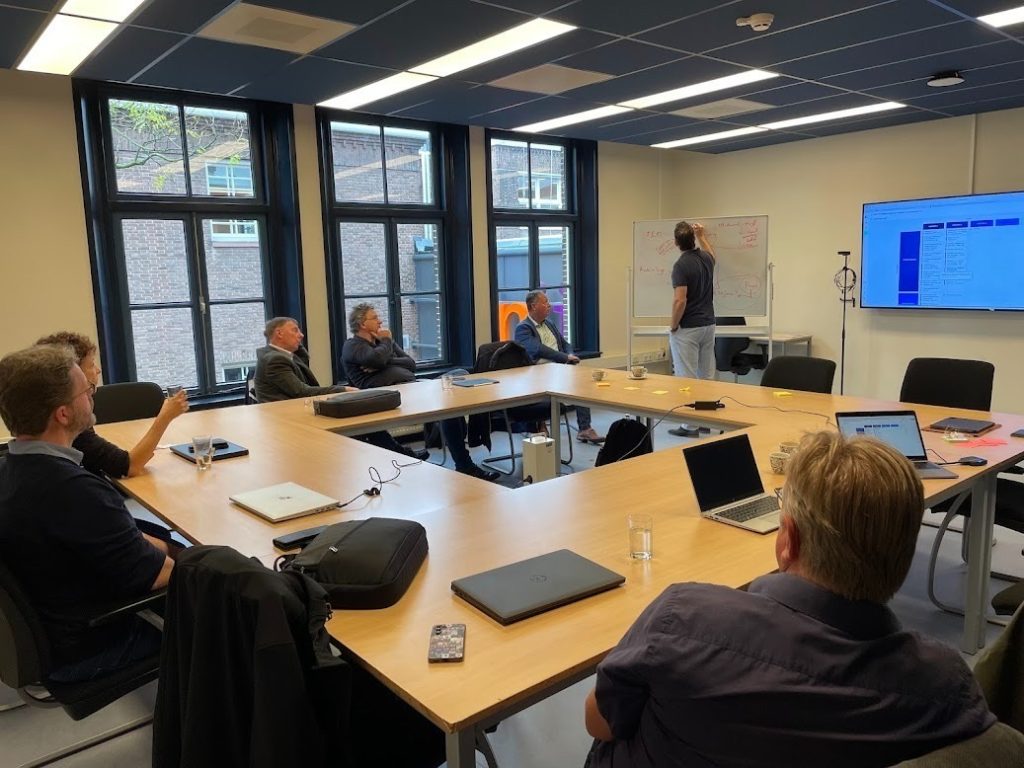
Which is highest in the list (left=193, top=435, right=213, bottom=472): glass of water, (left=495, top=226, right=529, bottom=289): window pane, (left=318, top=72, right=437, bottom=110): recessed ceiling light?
(left=318, top=72, right=437, bottom=110): recessed ceiling light

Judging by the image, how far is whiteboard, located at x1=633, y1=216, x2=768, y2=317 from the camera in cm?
657

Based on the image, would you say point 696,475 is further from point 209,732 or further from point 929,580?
point 929,580

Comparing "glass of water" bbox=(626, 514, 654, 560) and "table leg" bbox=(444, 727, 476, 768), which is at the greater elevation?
"glass of water" bbox=(626, 514, 654, 560)

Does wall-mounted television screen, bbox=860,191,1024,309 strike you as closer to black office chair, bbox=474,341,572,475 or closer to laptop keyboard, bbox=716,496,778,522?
black office chair, bbox=474,341,572,475

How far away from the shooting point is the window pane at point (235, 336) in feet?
18.3

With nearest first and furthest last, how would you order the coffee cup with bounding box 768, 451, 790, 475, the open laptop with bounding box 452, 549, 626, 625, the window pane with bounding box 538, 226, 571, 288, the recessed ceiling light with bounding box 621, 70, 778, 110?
the open laptop with bounding box 452, 549, 626, 625
the coffee cup with bounding box 768, 451, 790, 475
the recessed ceiling light with bounding box 621, 70, 778, 110
the window pane with bounding box 538, 226, 571, 288

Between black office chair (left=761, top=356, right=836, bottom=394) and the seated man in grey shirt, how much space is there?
124 inches

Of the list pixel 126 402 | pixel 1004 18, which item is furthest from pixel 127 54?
pixel 1004 18

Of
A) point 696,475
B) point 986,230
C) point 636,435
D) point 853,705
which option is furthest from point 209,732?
point 986,230

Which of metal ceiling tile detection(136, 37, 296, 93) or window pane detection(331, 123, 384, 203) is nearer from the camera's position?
metal ceiling tile detection(136, 37, 296, 93)

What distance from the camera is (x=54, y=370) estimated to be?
2008 millimetres

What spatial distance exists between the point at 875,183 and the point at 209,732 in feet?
23.1

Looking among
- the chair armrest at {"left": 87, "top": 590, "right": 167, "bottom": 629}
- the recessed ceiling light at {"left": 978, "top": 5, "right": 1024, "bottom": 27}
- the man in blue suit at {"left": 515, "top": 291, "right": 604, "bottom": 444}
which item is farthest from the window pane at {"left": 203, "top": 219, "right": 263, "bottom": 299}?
the recessed ceiling light at {"left": 978, "top": 5, "right": 1024, "bottom": 27}

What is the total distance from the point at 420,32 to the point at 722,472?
269 centimetres
